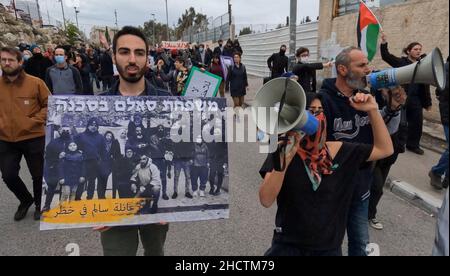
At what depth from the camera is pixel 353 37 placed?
970 cm

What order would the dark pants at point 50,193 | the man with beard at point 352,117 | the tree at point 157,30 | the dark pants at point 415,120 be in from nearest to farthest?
the dark pants at point 50,193
the man with beard at point 352,117
the dark pants at point 415,120
the tree at point 157,30

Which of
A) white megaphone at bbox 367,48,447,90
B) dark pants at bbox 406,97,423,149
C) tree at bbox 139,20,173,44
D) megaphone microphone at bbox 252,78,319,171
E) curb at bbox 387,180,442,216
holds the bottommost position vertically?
curb at bbox 387,180,442,216

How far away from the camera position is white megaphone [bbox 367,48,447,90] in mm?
1197

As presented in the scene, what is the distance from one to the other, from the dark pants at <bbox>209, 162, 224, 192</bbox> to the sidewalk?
6.70 feet

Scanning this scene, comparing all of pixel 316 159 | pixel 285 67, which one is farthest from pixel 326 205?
pixel 285 67

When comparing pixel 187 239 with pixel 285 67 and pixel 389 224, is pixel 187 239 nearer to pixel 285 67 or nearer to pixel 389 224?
pixel 389 224

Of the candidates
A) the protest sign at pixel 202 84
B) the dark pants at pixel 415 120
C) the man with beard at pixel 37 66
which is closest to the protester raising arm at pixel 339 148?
the protest sign at pixel 202 84

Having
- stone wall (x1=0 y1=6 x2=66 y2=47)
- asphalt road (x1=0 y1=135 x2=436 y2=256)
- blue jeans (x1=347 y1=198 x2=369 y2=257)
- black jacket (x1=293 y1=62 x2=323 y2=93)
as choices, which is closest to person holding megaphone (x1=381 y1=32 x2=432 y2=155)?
black jacket (x1=293 y1=62 x2=323 y2=93)

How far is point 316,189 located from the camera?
159cm

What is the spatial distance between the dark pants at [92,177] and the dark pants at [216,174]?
1.85ft

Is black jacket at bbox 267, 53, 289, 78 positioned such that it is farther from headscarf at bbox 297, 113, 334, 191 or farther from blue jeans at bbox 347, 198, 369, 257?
headscarf at bbox 297, 113, 334, 191

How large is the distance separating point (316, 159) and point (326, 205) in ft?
0.75

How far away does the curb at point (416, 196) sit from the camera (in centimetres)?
398

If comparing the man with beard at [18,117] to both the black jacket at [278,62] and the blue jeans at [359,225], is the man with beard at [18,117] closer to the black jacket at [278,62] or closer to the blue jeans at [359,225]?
the blue jeans at [359,225]
